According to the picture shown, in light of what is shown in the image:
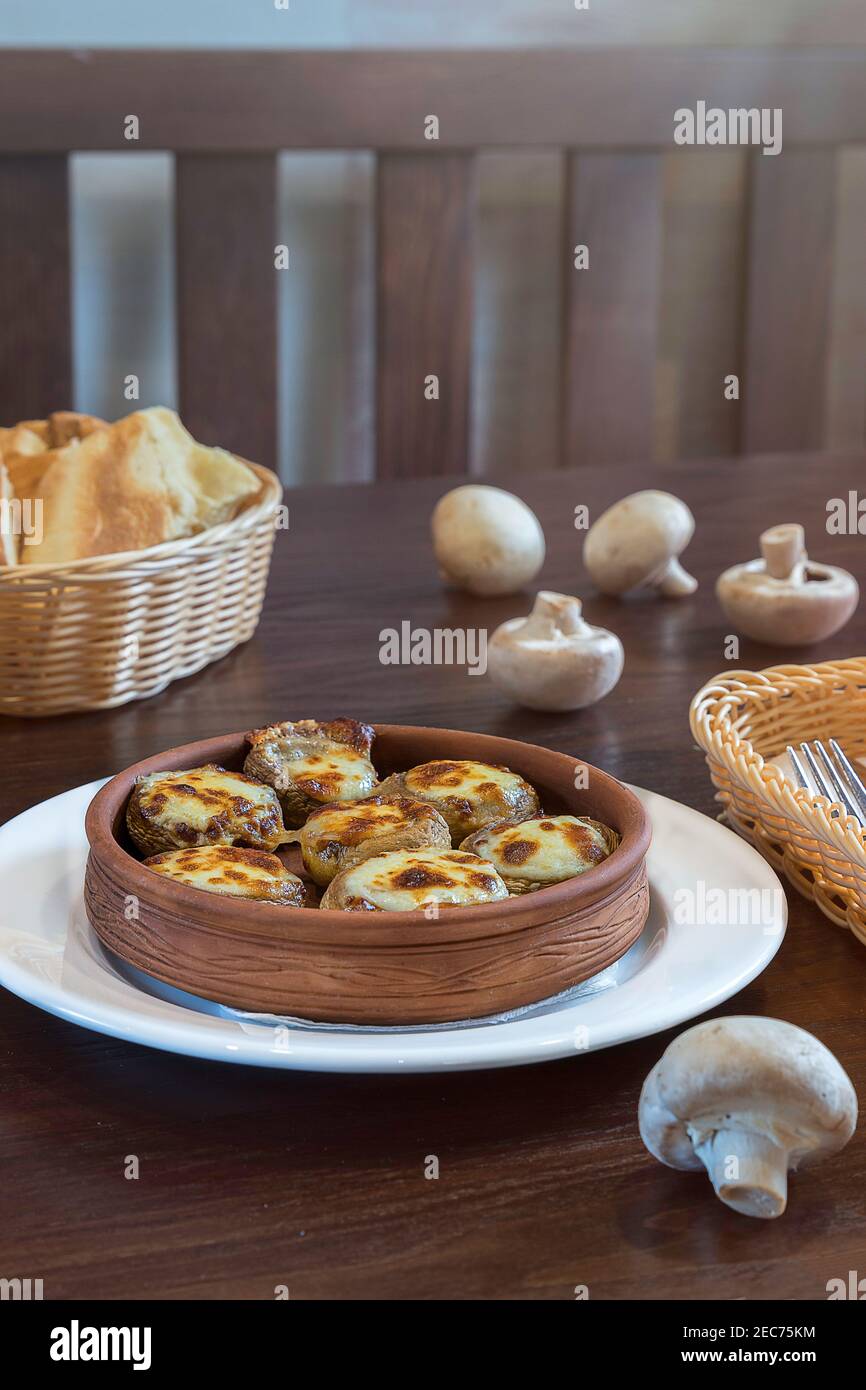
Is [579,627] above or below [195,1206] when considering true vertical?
above

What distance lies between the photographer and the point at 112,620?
1.18m

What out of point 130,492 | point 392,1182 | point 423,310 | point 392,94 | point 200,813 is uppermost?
point 392,94

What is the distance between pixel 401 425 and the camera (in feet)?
9.85

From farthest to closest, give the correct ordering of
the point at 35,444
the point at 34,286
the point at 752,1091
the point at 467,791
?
the point at 34,286 < the point at 35,444 < the point at 467,791 < the point at 752,1091

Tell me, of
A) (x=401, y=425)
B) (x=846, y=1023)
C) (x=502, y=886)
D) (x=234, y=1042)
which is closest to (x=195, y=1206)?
(x=234, y=1042)

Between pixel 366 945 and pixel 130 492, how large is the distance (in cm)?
78

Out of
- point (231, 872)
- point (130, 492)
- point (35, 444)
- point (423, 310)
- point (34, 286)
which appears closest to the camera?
point (231, 872)

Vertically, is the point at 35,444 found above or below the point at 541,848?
above

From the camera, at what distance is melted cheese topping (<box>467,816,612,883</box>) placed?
0.70 metres

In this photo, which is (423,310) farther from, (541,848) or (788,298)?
(541,848)

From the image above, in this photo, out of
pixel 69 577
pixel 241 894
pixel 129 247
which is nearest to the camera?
pixel 241 894

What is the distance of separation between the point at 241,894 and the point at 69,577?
549 mm

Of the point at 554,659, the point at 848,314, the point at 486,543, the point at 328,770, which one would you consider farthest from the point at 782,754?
the point at 848,314
